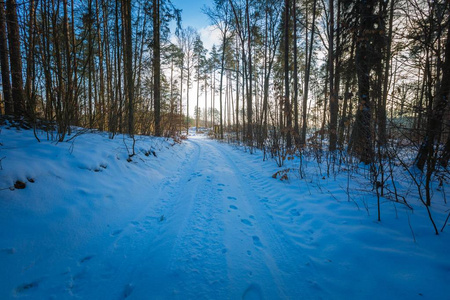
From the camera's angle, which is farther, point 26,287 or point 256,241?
point 256,241

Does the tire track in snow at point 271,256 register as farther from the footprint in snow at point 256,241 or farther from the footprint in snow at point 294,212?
the footprint in snow at point 294,212

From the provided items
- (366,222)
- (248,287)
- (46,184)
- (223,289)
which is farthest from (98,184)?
(366,222)

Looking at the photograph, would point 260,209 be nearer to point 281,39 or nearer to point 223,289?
point 223,289

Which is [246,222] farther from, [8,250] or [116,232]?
[8,250]

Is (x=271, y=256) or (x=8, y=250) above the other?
(x=8, y=250)

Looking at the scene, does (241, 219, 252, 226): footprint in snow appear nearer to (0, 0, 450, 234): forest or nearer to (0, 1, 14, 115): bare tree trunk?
(0, 0, 450, 234): forest

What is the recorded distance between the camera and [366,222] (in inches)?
78.0

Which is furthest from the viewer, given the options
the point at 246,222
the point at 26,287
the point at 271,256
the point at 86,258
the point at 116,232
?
the point at 246,222

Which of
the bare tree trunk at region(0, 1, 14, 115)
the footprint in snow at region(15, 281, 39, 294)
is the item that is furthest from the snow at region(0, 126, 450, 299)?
the bare tree trunk at region(0, 1, 14, 115)

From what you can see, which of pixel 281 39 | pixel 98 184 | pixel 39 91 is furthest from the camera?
pixel 281 39

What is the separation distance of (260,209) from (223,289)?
1.49m

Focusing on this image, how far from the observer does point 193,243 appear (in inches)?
69.4

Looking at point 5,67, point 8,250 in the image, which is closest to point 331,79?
point 8,250

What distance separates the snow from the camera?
1260 mm
